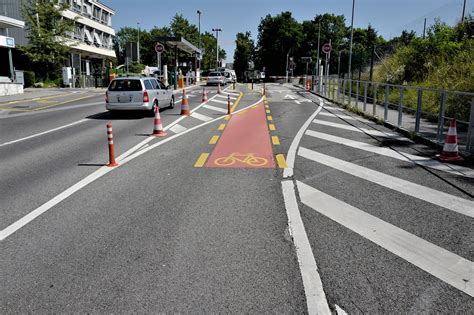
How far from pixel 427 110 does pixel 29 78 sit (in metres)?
33.9

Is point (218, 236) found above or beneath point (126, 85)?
beneath

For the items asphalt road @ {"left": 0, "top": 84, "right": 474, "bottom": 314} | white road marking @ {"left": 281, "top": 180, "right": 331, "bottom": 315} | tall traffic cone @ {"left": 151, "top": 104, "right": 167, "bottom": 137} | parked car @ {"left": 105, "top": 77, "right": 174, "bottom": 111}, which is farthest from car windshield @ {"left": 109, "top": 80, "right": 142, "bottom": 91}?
white road marking @ {"left": 281, "top": 180, "right": 331, "bottom": 315}

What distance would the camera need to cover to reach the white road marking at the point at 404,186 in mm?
5914

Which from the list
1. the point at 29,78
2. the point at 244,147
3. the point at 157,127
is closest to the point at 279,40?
the point at 29,78

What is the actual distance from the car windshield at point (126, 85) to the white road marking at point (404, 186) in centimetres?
949

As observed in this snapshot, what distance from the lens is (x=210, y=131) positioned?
13.3 meters

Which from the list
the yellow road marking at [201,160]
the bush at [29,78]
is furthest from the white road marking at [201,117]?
the bush at [29,78]

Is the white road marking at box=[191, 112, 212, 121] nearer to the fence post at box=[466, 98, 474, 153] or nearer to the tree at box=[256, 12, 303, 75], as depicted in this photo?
the fence post at box=[466, 98, 474, 153]

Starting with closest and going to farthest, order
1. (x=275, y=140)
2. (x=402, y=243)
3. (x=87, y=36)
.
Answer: (x=402, y=243) < (x=275, y=140) < (x=87, y=36)

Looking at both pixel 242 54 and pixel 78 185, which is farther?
pixel 242 54

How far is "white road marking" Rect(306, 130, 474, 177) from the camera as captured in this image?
26.6 ft

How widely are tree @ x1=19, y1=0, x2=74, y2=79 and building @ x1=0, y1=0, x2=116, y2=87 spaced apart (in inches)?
64.7

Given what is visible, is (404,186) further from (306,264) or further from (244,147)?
(244,147)

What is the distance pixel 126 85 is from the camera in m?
16.7
